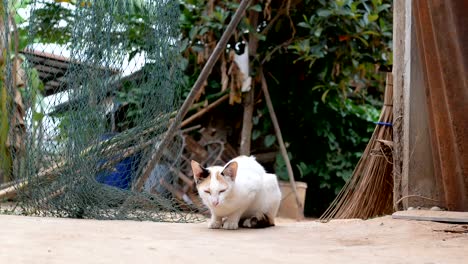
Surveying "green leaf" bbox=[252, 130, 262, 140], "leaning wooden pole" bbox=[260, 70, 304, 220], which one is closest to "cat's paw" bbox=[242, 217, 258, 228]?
"leaning wooden pole" bbox=[260, 70, 304, 220]

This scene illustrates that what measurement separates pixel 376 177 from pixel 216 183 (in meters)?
1.23

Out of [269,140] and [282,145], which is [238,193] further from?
[269,140]

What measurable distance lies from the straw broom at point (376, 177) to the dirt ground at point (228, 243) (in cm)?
41

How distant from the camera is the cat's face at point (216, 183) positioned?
3.73 m

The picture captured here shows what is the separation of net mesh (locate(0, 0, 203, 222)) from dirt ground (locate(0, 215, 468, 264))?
438 mm

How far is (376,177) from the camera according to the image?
174 inches

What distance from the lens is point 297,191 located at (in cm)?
724

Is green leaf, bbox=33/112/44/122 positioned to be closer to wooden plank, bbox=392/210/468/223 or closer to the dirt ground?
the dirt ground

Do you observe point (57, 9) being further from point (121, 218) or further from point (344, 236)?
point (344, 236)

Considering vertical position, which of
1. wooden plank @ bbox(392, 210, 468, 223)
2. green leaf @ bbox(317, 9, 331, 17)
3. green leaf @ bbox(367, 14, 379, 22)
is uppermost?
green leaf @ bbox(317, 9, 331, 17)

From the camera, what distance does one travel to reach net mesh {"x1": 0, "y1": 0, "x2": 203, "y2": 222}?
413 cm

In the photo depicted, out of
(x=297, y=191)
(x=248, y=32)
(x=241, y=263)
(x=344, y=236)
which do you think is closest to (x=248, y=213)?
(x=344, y=236)

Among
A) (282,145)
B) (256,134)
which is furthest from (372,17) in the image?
(256,134)

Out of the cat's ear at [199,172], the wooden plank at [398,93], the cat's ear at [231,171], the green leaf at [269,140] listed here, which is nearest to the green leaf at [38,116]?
the cat's ear at [199,172]
